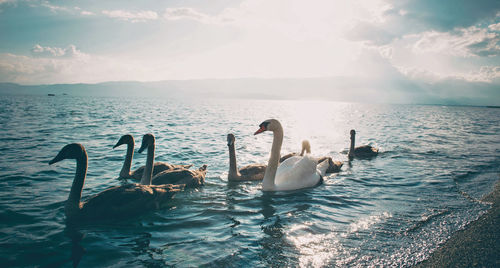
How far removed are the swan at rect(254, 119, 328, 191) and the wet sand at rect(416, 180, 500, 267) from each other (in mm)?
3961

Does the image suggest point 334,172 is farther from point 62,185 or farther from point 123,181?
point 62,185

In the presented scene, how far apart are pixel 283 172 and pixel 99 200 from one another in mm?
5037

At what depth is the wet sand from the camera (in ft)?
13.5

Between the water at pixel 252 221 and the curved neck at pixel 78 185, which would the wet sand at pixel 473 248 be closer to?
the water at pixel 252 221

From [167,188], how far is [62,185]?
12.4 feet

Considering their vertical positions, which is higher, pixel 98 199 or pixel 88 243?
pixel 98 199

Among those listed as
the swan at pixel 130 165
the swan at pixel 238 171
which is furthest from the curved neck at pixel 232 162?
the swan at pixel 130 165

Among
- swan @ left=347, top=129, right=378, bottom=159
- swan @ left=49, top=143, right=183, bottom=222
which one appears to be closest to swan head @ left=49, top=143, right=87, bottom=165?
swan @ left=49, top=143, right=183, bottom=222

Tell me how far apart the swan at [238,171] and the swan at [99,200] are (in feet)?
10.0

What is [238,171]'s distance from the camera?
950 centimetres

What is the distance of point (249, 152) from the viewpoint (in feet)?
50.1

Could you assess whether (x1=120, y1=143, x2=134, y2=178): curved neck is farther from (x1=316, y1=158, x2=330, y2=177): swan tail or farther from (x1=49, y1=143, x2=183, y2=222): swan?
(x1=316, y1=158, x2=330, y2=177): swan tail

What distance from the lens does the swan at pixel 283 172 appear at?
791 centimetres

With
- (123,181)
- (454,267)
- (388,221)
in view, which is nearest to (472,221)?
(388,221)
